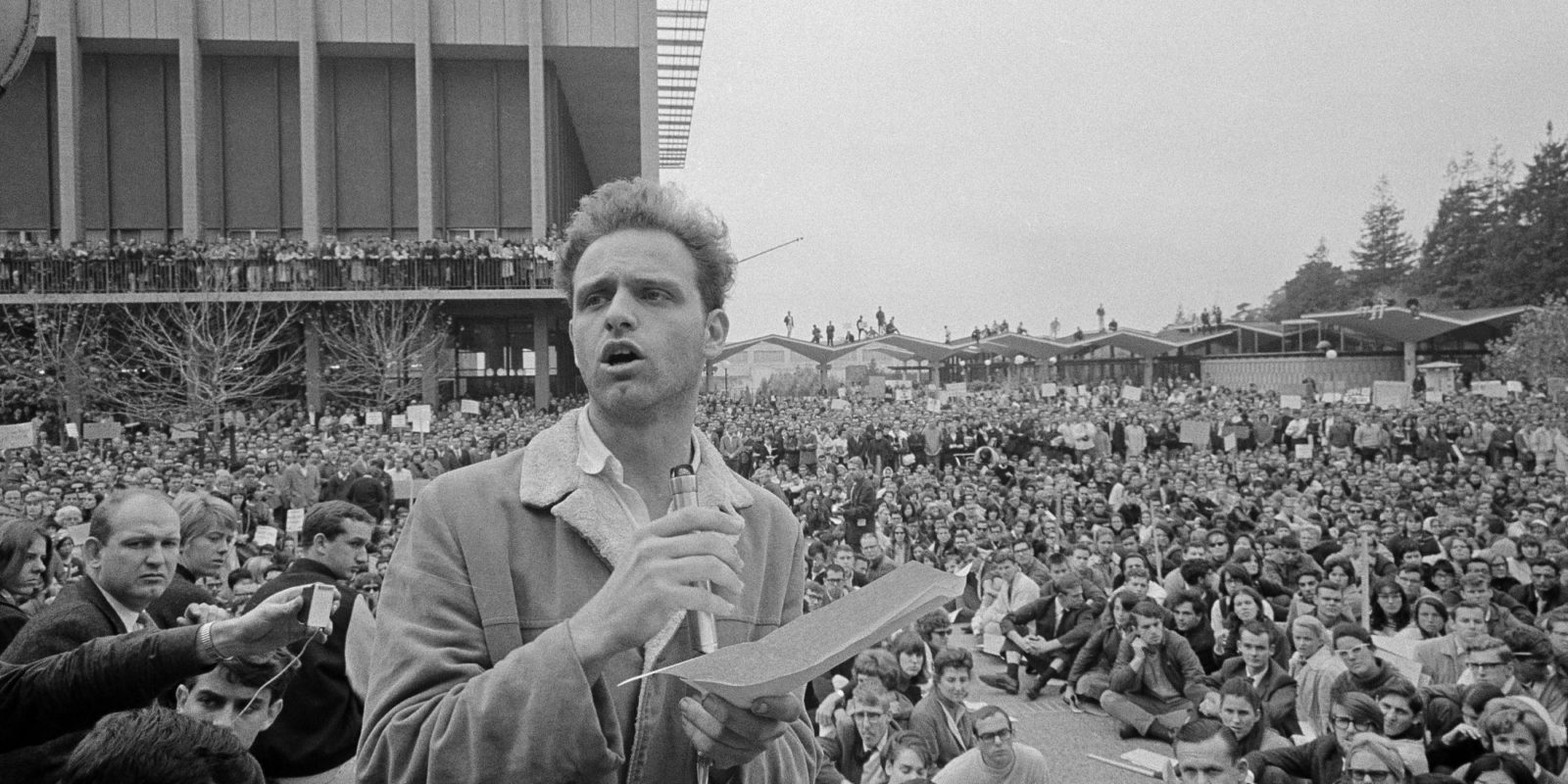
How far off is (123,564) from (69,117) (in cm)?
3761

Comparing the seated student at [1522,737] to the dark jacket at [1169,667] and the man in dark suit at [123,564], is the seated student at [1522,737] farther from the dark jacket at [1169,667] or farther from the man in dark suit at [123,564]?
the man in dark suit at [123,564]

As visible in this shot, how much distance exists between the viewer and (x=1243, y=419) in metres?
26.7

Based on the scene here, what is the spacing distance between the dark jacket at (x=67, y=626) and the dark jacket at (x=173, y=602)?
51 centimetres

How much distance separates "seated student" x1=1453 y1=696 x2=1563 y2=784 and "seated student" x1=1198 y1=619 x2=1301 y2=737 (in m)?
1.76

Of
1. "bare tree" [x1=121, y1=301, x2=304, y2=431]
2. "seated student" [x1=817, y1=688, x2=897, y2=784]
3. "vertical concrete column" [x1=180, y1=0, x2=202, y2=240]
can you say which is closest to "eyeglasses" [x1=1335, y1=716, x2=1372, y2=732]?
"seated student" [x1=817, y1=688, x2=897, y2=784]

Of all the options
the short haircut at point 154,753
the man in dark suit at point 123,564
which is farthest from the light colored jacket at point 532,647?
the man in dark suit at point 123,564

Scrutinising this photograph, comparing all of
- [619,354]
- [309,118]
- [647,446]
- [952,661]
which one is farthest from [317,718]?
[309,118]

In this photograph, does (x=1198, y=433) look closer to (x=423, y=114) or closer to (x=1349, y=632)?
(x=1349, y=632)

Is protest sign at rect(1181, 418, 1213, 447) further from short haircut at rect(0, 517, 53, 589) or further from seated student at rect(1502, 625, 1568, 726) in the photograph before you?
short haircut at rect(0, 517, 53, 589)

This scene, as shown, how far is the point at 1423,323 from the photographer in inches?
1695

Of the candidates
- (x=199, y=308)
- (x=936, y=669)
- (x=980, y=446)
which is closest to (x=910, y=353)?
(x=980, y=446)

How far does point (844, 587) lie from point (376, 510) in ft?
21.0

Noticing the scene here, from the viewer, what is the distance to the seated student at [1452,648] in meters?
7.82

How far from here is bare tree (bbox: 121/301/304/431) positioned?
25.8 meters
